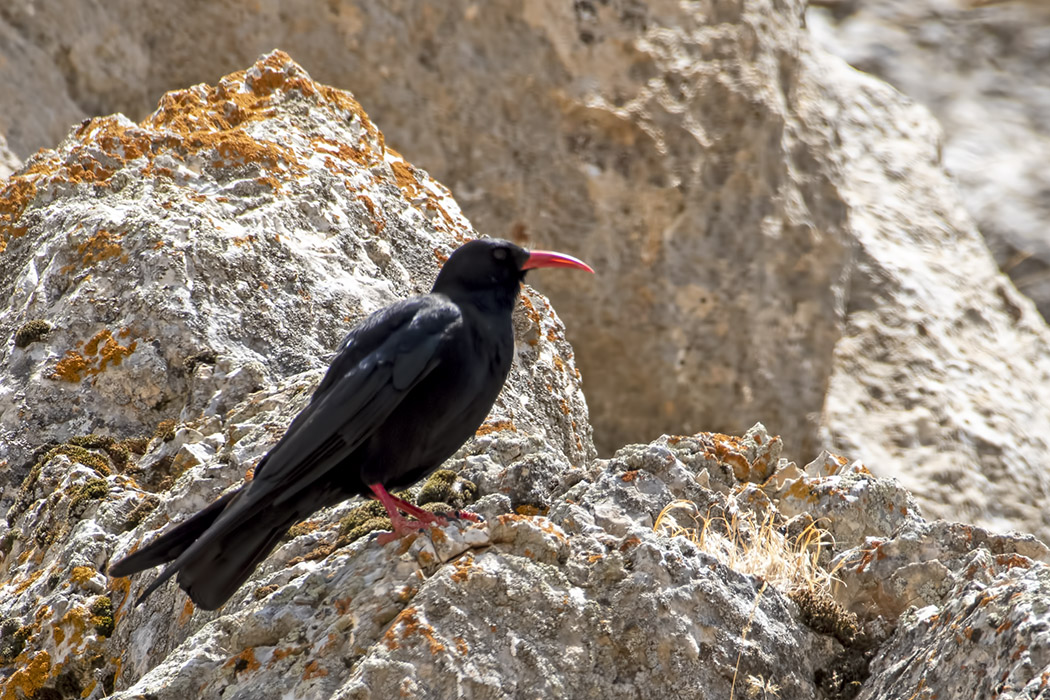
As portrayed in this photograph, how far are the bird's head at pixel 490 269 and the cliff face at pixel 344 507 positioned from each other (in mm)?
791

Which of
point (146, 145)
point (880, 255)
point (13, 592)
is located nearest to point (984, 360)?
point (880, 255)

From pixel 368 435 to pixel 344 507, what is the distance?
771mm

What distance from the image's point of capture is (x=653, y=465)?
6070 mm

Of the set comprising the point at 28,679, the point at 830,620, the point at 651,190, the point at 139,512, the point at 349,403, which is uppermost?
the point at 349,403

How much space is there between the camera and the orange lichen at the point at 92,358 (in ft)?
22.2

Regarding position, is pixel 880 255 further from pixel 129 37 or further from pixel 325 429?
pixel 325 429

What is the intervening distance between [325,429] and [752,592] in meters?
1.92

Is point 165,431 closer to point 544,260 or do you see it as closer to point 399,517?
point 399,517

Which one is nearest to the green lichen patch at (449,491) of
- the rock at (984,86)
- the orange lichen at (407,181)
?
the orange lichen at (407,181)

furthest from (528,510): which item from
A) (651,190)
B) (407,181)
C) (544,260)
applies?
(651,190)

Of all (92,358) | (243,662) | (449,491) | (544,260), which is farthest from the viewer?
(92,358)

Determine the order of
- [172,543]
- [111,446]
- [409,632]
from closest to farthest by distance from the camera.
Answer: [409,632] < [172,543] < [111,446]

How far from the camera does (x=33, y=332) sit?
691 centimetres

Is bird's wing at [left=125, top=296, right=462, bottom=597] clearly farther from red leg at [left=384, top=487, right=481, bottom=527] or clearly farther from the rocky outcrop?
the rocky outcrop
